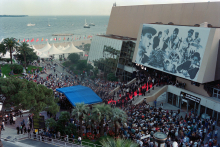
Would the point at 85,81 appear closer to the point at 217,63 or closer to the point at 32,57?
the point at 32,57

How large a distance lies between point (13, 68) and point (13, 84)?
73.6 feet

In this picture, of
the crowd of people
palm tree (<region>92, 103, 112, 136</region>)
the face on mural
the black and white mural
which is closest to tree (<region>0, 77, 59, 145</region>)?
the crowd of people

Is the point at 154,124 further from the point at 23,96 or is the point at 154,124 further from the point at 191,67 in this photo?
the point at 23,96

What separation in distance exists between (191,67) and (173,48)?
3531 mm

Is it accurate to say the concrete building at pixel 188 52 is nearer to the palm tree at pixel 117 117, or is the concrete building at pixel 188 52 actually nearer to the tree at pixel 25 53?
the palm tree at pixel 117 117

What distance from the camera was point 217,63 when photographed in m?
23.2

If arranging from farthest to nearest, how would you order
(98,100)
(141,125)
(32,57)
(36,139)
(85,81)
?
(32,57), (85,81), (98,100), (141,125), (36,139)

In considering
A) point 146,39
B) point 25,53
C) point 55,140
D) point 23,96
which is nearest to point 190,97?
point 146,39

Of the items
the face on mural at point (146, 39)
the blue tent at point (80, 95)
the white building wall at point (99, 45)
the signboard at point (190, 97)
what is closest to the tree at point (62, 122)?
the blue tent at point (80, 95)

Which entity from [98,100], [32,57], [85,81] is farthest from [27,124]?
[32,57]

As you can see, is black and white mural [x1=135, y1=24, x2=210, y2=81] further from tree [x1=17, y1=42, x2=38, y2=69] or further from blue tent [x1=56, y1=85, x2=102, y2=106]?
tree [x1=17, y1=42, x2=38, y2=69]

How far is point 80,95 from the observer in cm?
2502

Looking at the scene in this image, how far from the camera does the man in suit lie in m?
23.5

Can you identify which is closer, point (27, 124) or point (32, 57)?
point (27, 124)
